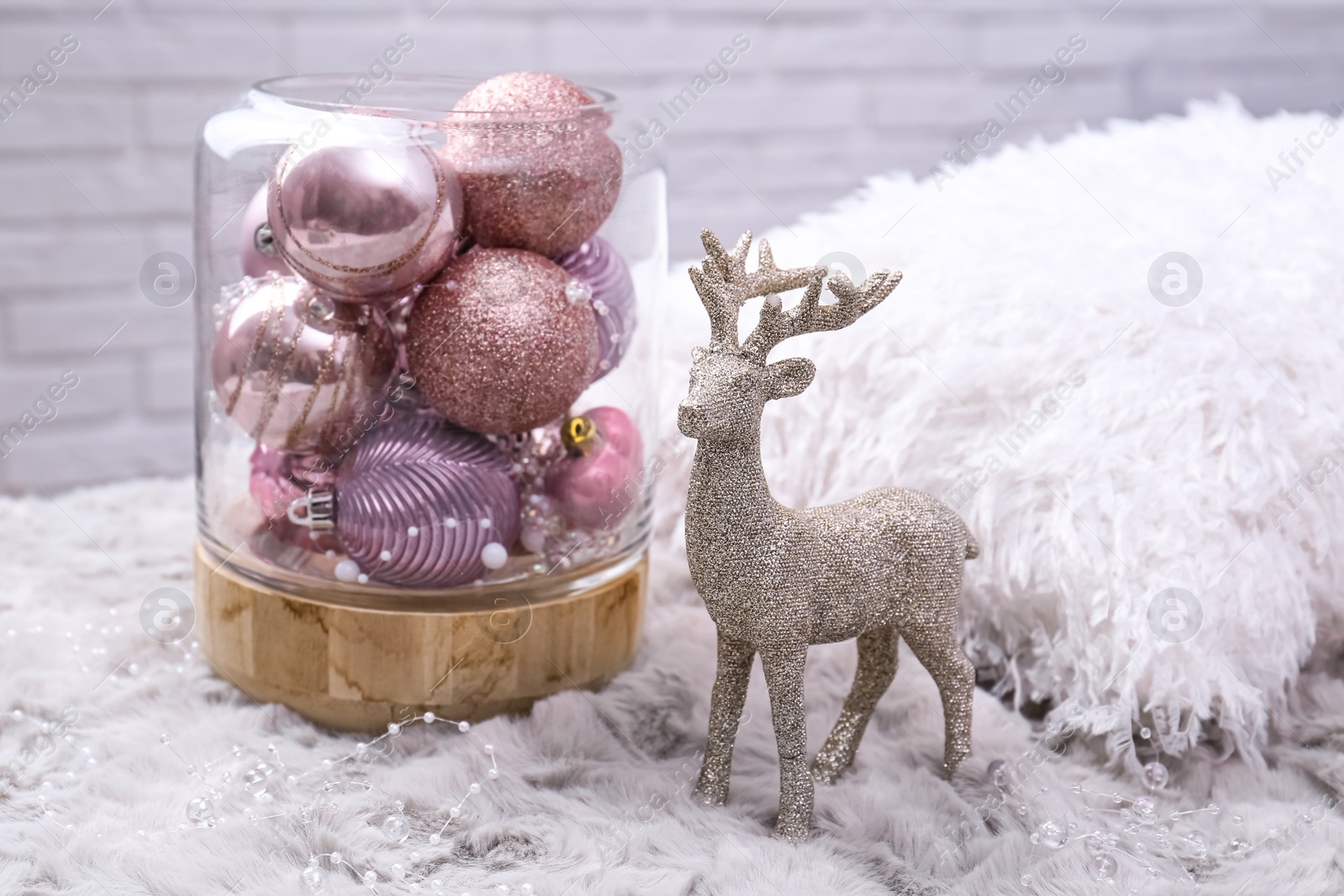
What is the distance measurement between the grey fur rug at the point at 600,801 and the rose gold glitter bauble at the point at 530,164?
0.36 metres

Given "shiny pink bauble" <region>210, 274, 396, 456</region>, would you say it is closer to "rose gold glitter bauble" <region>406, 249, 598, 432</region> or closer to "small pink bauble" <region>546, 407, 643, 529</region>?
"rose gold glitter bauble" <region>406, 249, 598, 432</region>

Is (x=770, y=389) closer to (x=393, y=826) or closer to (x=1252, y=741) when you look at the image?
(x=393, y=826)

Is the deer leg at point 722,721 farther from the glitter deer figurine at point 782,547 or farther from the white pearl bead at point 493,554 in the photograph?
the white pearl bead at point 493,554

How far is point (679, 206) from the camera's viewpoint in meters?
1.77

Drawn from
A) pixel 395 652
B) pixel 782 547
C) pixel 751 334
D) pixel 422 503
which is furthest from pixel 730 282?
pixel 395 652

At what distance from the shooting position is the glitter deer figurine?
0.72 meters

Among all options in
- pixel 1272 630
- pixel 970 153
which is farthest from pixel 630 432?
pixel 970 153

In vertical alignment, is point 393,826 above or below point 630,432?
below

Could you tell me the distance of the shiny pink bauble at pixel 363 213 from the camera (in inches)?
31.4

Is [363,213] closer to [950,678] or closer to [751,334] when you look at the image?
[751,334]

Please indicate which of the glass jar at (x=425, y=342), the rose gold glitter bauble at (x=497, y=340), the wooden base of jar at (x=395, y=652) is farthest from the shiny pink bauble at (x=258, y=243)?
the wooden base of jar at (x=395, y=652)

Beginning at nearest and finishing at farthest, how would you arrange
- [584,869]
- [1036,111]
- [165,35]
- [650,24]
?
[584,869], [165,35], [650,24], [1036,111]

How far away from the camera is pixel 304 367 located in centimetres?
85

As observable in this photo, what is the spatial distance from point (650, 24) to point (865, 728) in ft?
3.78
